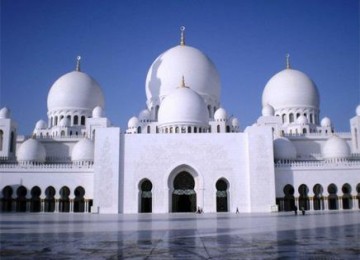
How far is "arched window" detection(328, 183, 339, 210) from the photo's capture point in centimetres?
2499

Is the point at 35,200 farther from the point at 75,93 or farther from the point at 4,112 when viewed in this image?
the point at 75,93

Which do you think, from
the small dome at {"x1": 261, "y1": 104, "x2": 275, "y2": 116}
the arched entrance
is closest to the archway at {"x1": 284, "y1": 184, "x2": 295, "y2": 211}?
the arched entrance

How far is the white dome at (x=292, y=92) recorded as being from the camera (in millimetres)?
32844

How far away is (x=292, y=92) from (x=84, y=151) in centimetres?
1718

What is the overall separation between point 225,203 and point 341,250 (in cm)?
1932

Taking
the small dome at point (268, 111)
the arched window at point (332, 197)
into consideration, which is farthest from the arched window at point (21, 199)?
the arched window at point (332, 197)

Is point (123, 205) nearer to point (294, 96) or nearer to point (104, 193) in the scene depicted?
point (104, 193)

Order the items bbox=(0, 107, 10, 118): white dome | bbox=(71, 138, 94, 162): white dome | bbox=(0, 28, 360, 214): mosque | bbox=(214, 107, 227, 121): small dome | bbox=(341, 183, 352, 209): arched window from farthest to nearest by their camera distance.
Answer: bbox=(0, 107, 10, 118): white dome < bbox=(214, 107, 227, 121): small dome < bbox=(71, 138, 94, 162): white dome < bbox=(341, 183, 352, 209): arched window < bbox=(0, 28, 360, 214): mosque

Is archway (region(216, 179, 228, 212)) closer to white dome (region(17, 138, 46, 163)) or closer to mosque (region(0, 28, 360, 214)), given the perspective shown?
mosque (region(0, 28, 360, 214))

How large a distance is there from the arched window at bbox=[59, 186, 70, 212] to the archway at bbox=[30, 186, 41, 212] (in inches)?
58.0

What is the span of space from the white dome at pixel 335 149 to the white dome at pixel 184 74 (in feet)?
29.3

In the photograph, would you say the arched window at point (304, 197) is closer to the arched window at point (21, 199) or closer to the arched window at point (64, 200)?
the arched window at point (64, 200)

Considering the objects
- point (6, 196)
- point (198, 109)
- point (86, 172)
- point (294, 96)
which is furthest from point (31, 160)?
point (294, 96)

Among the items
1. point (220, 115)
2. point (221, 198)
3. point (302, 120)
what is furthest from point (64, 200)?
point (302, 120)
